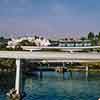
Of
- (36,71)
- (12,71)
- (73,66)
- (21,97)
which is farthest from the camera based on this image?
(73,66)

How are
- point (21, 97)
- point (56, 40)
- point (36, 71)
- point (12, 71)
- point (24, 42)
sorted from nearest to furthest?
point (21, 97)
point (12, 71)
point (36, 71)
point (24, 42)
point (56, 40)

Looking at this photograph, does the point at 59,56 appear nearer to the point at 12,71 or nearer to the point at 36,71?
the point at 12,71

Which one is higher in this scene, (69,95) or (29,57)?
(29,57)

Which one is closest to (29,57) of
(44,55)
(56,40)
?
(44,55)

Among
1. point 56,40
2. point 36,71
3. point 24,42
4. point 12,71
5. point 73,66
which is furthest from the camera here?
point 56,40

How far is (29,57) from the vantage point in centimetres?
4956

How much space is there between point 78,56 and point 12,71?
46801 millimetres

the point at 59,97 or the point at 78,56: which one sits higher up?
the point at 78,56

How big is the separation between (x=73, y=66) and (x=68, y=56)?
6389cm

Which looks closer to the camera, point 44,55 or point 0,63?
point 44,55

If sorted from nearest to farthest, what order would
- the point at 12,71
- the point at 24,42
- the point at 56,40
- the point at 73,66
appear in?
the point at 12,71 < the point at 73,66 < the point at 24,42 < the point at 56,40

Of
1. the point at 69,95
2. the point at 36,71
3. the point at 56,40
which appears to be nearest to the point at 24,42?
the point at 56,40

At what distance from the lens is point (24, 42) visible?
158 m

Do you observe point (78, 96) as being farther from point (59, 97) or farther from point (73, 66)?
point (73, 66)
